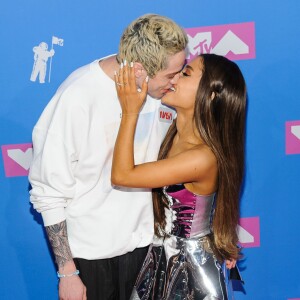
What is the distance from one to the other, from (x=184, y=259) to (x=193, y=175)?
280mm

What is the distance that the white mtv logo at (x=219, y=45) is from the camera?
2.15m

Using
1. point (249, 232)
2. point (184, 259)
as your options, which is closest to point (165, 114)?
point (184, 259)

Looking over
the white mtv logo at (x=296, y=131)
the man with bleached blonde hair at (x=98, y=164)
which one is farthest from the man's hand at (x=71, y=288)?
the white mtv logo at (x=296, y=131)

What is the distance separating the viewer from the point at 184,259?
1.92m

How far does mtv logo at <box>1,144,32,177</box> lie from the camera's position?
223cm

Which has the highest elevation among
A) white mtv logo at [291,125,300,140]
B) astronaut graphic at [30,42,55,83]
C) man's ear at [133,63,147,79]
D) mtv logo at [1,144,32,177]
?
astronaut graphic at [30,42,55,83]

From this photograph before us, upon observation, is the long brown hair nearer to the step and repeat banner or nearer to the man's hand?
the step and repeat banner

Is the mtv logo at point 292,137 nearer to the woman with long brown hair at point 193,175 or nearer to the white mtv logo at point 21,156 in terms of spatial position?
the woman with long brown hair at point 193,175

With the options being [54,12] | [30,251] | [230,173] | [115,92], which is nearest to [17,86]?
[54,12]

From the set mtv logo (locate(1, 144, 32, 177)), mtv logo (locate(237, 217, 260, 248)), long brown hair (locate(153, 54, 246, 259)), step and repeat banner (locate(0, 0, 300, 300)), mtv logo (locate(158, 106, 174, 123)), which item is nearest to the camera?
long brown hair (locate(153, 54, 246, 259))

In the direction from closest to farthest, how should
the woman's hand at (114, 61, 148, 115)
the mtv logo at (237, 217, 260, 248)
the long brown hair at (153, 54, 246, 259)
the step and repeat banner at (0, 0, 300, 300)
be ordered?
the woman's hand at (114, 61, 148, 115), the long brown hair at (153, 54, 246, 259), the step and repeat banner at (0, 0, 300, 300), the mtv logo at (237, 217, 260, 248)

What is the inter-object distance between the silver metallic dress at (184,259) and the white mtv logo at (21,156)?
23.5 inches

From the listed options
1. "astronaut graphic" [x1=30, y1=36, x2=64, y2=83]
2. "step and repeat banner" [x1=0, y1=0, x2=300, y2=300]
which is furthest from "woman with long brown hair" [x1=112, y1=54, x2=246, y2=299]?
"astronaut graphic" [x1=30, y1=36, x2=64, y2=83]

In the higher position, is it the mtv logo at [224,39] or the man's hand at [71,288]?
the mtv logo at [224,39]
